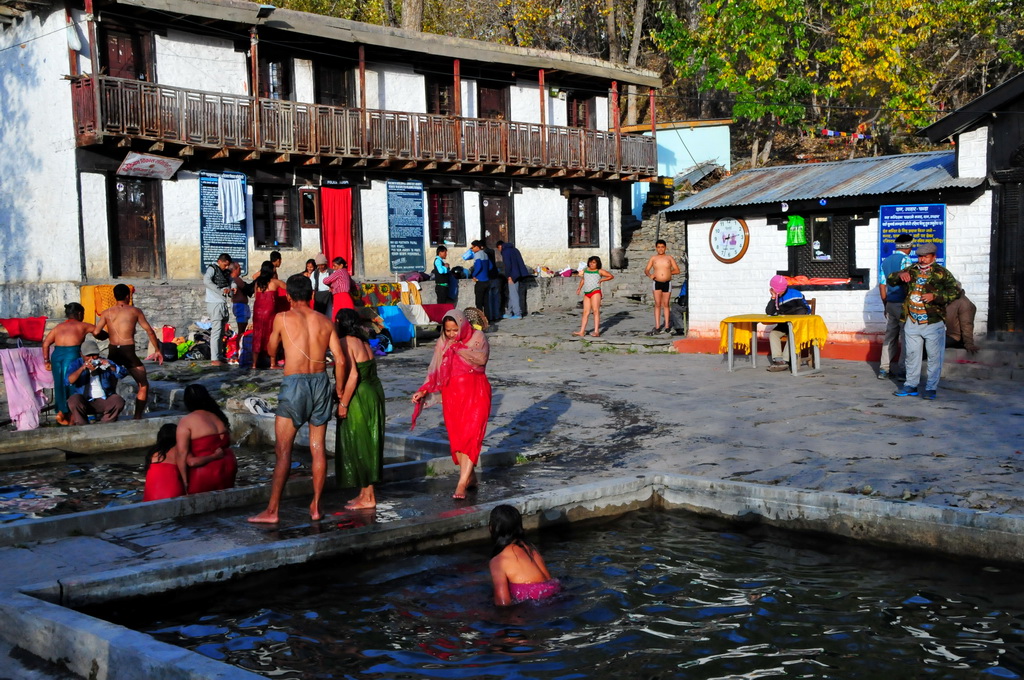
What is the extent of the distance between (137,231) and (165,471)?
48.2 feet

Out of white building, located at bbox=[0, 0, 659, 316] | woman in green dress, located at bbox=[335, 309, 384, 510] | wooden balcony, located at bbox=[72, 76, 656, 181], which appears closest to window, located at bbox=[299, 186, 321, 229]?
white building, located at bbox=[0, 0, 659, 316]

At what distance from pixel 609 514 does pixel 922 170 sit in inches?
398

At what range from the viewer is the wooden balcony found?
802 inches

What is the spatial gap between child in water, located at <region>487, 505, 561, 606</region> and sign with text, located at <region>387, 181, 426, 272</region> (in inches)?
782

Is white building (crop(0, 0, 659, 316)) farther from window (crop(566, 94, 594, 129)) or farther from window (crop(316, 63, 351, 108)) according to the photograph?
window (crop(566, 94, 594, 129))

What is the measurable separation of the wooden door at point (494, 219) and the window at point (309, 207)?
16.9 feet

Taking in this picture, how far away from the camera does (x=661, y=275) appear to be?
65.6 ft

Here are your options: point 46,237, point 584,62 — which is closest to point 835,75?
point 584,62

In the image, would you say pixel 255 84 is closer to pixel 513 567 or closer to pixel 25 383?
pixel 25 383

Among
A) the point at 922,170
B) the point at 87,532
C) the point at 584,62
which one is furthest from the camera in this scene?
the point at 584,62

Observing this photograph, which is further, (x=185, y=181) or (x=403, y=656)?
(x=185, y=181)

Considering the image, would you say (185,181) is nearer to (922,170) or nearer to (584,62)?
(584,62)

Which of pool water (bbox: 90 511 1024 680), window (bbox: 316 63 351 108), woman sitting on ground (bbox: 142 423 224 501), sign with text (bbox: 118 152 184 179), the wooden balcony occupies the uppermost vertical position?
window (bbox: 316 63 351 108)

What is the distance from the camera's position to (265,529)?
7605 millimetres
